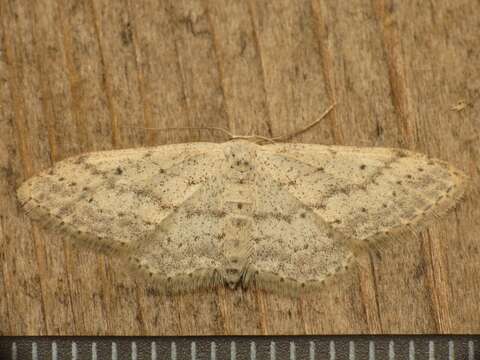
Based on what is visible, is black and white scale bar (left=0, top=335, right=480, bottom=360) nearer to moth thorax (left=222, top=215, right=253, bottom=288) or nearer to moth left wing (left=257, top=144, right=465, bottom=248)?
moth thorax (left=222, top=215, right=253, bottom=288)

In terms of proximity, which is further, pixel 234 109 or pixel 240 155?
pixel 234 109

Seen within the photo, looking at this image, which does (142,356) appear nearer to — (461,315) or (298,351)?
(298,351)

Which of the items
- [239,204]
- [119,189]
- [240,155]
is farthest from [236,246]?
[119,189]

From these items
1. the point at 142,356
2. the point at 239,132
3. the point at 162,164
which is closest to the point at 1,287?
the point at 142,356

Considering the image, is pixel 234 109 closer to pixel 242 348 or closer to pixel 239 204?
pixel 239 204

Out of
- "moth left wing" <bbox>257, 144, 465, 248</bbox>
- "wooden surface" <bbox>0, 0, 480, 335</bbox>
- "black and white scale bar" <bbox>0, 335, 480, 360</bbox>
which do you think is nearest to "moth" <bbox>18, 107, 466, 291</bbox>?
"moth left wing" <bbox>257, 144, 465, 248</bbox>

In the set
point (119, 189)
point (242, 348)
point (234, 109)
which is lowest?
point (242, 348)
